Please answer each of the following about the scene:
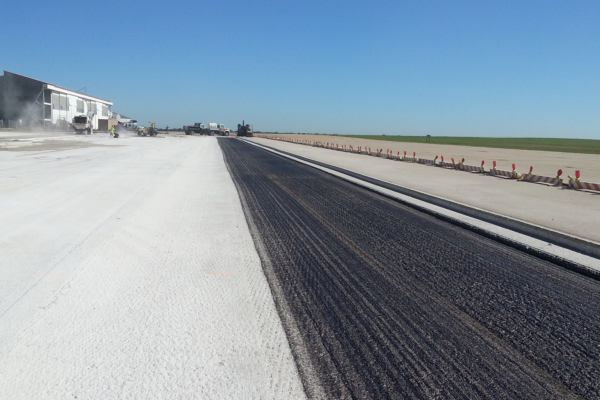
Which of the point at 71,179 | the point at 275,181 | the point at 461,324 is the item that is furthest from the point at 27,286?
the point at 275,181

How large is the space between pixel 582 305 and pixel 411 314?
2.04 m

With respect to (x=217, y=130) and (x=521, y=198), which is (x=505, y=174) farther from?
(x=217, y=130)

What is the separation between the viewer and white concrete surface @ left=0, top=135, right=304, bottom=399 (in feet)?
12.0

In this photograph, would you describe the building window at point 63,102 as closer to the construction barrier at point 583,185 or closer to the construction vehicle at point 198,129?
A: the construction vehicle at point 198,129

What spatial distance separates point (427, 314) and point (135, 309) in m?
2.91

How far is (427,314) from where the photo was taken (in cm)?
512

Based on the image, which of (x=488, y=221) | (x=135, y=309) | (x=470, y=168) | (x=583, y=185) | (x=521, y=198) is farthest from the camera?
(x=470, y=168)

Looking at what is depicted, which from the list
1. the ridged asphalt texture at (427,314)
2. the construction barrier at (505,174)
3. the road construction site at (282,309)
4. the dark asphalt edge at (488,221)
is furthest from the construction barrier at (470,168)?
the ridged asphalt texture at (427,314)

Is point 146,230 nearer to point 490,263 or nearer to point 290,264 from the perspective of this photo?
point 290,264

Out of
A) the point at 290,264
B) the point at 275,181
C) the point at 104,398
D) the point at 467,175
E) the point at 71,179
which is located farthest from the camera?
the point at 467,175

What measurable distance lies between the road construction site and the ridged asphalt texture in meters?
0.02

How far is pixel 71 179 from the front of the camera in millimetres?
15883

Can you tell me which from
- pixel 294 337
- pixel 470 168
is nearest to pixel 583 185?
pixel 470 168

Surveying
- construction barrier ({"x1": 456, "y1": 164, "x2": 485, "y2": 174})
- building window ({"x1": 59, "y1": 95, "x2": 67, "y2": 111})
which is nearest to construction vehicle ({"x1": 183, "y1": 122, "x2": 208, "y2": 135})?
building window ({"x1": 59, "y1": 95, "x2": 67, "y2": 111})
